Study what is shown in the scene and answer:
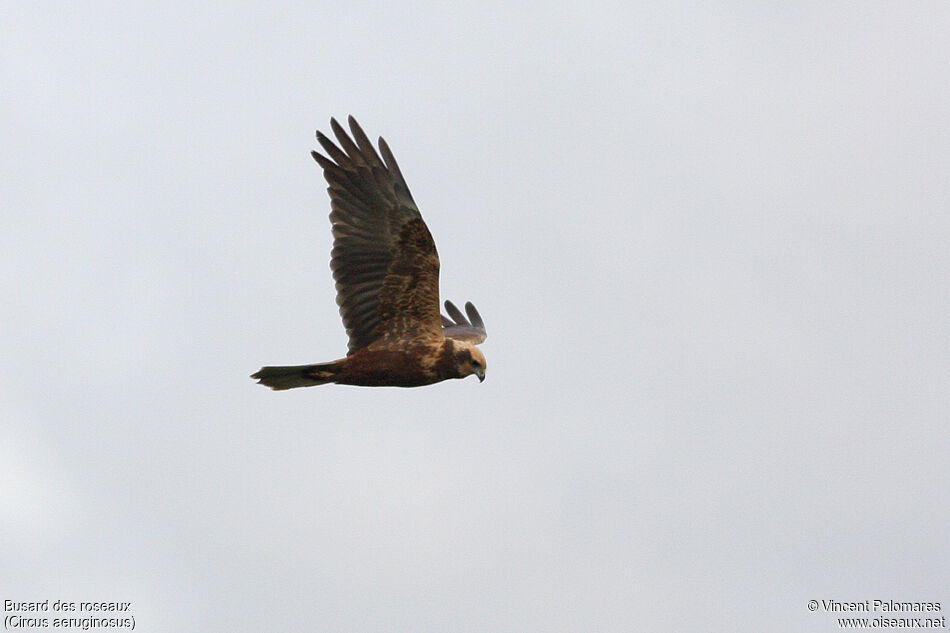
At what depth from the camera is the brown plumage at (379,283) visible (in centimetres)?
1702

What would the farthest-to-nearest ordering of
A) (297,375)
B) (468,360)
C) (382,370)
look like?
(468,360)
(382,370)
(297,375)

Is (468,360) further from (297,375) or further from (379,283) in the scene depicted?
(297,375)

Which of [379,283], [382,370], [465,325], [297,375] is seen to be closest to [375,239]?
[379,283]

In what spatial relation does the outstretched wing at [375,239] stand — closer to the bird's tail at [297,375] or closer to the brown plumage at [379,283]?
the brown plumage at [379,283]

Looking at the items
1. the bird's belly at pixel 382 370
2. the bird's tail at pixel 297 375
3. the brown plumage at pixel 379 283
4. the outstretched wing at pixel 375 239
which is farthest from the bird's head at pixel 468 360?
the bird's tail at pixel 297 375

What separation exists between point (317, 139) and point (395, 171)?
93 cm

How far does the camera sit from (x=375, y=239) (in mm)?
17125

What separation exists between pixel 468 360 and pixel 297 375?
188 cm

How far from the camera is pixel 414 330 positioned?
17500 millimetres

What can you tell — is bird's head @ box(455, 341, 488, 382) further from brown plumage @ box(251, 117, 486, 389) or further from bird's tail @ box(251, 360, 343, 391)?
bird's tail @ box(251, 360, 343, 391)

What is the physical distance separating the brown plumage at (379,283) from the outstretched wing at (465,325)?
8.59 feet

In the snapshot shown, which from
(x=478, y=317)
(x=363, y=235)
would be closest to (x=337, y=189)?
(x=363, y=235)

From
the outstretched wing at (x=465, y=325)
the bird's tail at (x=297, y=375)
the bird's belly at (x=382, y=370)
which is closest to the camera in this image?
the bird's tail at (x=297, y=375)

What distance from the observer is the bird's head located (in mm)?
17594
